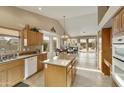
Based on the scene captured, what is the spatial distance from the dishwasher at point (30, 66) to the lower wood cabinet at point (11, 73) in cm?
26

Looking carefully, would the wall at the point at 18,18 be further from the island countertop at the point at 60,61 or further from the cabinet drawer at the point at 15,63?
the island countertop at the point at 60,61

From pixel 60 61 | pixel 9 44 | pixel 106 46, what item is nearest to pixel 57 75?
pixel 60 61

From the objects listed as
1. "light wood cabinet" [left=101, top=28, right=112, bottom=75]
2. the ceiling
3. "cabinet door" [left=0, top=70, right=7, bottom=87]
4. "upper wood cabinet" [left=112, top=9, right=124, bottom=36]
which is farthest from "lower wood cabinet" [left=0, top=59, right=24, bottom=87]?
"light wood cabinet" [left=101, top=28, right=112, bottom=75]

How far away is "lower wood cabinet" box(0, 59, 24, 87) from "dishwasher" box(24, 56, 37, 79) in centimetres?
26

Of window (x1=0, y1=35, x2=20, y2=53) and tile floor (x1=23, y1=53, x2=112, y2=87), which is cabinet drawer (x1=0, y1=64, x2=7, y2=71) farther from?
tile floor (x1=23, y1=53, x2=112, y2=87)

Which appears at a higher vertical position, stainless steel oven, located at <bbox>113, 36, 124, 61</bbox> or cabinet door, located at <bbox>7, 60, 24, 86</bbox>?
stainless steel oven, located at <bbox>113, 36, 124, 61</bbox>

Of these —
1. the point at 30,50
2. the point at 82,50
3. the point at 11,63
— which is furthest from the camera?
the point at 82,50

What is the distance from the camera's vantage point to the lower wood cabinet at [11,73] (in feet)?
10.4

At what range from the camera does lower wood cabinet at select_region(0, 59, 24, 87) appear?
3.16 m
